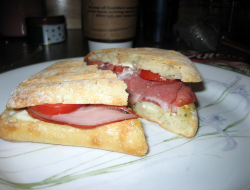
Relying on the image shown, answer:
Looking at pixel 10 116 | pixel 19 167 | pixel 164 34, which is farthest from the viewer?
pixel 164 34

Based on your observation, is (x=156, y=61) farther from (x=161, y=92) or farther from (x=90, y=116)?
(x=90, y=116)

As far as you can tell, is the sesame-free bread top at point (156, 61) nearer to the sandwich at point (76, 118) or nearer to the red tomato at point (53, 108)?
the sandwich at point (76, 118)

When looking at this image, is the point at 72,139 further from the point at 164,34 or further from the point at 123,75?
the point at 164,34

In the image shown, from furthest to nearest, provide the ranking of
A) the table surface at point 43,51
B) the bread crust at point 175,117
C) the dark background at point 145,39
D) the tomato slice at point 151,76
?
1. the dark background at point 145,39
2. the table surface at point 43,51
3. the tomato slice at point 151,76
4. the bread crust at point 175,117

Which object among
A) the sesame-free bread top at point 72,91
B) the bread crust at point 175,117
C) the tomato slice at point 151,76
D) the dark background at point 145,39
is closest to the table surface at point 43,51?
the dark background at point 145,39

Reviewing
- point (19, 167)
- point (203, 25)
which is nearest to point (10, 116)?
point (19, 167)

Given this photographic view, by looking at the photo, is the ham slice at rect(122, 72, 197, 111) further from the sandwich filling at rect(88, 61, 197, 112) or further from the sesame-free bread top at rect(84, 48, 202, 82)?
the sesame-free bread top at rect(84, 48, 202, 82)
